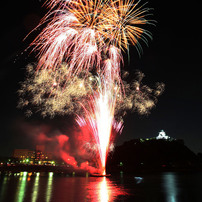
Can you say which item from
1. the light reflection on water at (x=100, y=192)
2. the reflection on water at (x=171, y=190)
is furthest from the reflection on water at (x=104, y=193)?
the reflection on water at (x=171, y=190)

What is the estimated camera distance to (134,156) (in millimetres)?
68438

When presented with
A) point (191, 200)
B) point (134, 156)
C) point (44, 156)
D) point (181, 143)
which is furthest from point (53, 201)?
point (44, 156)

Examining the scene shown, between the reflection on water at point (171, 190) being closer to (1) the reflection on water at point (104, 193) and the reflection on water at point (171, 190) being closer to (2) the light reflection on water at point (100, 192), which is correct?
(2) the light reflection on water at point (100, 192)

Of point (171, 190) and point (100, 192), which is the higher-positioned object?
point (171, 190)

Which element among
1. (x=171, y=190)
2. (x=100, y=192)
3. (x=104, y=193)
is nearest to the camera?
(x=104, y=193)

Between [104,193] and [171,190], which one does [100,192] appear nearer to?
[104,193]

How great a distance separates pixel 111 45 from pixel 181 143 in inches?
2791

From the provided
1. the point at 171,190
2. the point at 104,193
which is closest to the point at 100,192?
the point at 104,193

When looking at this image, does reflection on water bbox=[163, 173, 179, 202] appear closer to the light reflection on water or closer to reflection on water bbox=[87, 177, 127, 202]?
the light reflection on water

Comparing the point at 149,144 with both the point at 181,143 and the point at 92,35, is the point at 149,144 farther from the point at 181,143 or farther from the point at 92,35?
the point at 92,35

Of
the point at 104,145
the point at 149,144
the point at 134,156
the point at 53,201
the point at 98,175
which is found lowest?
the point at 53,201

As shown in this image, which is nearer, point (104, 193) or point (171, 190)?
point (104, 193)

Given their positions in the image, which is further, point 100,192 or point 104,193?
point 100,192

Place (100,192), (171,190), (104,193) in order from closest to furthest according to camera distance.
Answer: (104,193) < (100,192) < (171,190)
